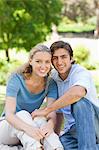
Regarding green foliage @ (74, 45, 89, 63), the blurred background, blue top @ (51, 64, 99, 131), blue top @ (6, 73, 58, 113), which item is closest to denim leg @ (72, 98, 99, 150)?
blue top @ (51, 64, 99, 131)

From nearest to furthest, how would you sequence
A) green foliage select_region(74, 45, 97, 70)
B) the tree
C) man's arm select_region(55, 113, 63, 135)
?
man's arm select_region(55, 113, 63, 135) → the tree → green foliage select_region(74, 45, 97, 70)

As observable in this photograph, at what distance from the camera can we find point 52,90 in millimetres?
5254

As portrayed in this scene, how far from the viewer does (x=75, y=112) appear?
486cm

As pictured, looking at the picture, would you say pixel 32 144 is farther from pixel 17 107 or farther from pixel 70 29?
pixel 70 29

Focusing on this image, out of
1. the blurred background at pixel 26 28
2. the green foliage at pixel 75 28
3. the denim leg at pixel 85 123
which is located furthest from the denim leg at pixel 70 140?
the green foliage at pixel 75 28

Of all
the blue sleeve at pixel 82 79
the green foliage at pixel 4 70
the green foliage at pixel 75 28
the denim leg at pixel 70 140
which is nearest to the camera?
the blue sleeve at pixel 82 79

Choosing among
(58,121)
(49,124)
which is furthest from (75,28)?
(49,124)

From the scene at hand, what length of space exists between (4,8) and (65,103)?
1374cm

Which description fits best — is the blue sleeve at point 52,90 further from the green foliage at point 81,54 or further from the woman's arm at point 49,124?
the green foliage at point 81,54

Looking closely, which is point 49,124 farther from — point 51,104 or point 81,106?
point 81,106

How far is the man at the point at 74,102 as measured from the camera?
489cm

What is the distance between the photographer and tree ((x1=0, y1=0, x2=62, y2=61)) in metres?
19.3

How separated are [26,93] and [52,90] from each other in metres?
0.28

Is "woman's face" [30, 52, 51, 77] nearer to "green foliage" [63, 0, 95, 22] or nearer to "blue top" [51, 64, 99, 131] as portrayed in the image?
"blue top" [51, 64, 99, 131]
